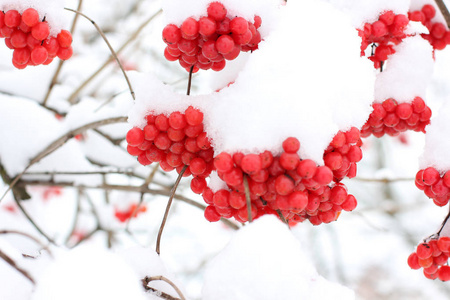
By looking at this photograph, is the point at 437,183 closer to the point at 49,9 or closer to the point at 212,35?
the point at 212,35

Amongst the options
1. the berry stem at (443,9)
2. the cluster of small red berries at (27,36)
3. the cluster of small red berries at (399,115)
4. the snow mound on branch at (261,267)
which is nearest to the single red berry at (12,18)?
the cluster of small red berries at (27,36)

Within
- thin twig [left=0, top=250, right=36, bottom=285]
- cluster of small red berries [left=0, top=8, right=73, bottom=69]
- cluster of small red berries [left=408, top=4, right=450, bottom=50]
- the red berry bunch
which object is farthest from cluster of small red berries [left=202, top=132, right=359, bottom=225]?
cluster of small red berries [left=408, top=4, right=450, bottom=50]

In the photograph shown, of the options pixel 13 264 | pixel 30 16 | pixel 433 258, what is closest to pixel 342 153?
pixel 433 258

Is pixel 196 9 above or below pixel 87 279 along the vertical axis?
above

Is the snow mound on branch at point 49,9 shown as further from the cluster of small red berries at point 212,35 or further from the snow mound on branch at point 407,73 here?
the snow mound on branch at point 407,73

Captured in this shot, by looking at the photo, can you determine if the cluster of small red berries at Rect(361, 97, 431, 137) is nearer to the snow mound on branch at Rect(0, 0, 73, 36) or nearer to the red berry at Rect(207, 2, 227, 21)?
the red berry at Rect(207, 2, 227, 21)
